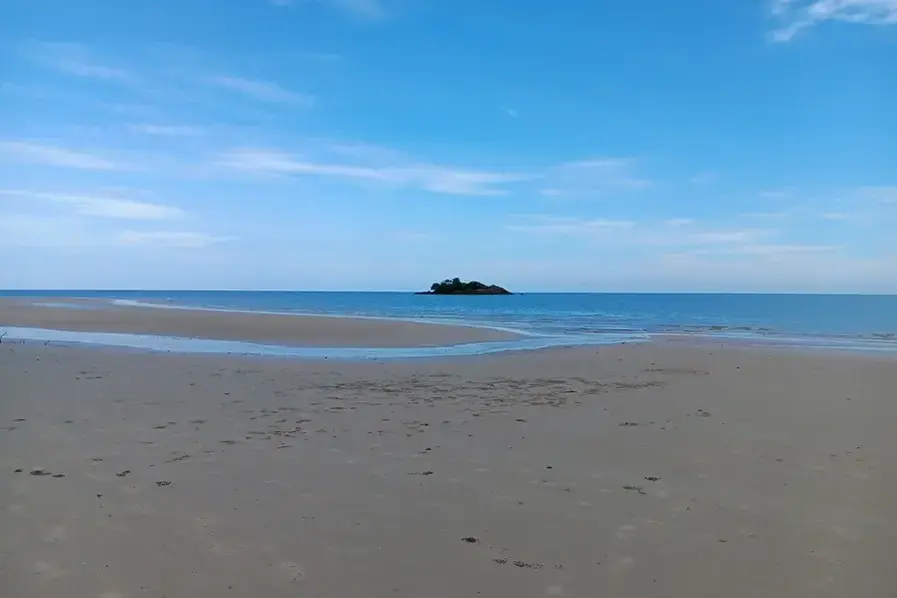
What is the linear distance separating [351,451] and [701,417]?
5.69 metres

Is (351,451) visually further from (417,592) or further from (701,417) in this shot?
(701,417)

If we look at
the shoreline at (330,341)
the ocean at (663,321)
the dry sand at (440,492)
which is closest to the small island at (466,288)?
the ocean at (663,321)

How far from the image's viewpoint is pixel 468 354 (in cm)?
1989

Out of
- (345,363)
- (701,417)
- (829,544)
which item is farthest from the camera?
(345,363)

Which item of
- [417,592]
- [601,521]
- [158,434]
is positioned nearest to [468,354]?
[158,434]

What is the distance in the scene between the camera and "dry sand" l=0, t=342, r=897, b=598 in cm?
452

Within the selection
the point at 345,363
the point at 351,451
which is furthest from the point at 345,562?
the point at 345,363

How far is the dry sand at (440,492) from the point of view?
14.8 ft

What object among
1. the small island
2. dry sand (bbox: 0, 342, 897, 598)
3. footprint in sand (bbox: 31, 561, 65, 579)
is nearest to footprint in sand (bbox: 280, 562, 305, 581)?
dry sand (bbox: 0, 342, 897, 598)

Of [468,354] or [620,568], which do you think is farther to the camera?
[468,354]

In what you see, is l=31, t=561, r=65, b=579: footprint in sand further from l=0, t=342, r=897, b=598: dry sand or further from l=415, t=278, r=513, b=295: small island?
l=415, t=278, r=513, b=295: small island

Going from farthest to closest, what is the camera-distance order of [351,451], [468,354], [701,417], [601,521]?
[468,354] < [701,417] < [351,451] < [601,521]

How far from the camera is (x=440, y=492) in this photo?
6.26m

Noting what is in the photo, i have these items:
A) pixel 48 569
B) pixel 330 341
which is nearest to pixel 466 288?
pixel 330 341
